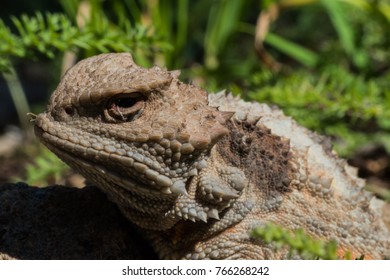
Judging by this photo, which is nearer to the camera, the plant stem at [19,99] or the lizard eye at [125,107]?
the lizard eye at [125,107]

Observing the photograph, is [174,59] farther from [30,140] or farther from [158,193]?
[158,193]

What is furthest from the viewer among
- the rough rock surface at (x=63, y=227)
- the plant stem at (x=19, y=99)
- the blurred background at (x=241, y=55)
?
the plant stem at (x=19, y=99)

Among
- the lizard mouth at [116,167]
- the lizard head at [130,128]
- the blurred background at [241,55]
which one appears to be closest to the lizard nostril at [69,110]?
the lizard head at [130,128]

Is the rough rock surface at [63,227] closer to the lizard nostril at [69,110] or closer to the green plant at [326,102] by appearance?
the lizard nostril at [69,110]

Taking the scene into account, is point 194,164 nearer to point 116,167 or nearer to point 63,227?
point 116,167

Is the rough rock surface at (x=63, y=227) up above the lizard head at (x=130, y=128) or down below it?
below

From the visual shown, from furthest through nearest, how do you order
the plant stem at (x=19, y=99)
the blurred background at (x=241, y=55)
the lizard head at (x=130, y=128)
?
the plant stem at (x=19, y=99) < the blurred background at (x=241, y=55) < the lizard head at (x=130, y=128)

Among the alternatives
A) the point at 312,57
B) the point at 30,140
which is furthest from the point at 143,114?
the point at 30,140
